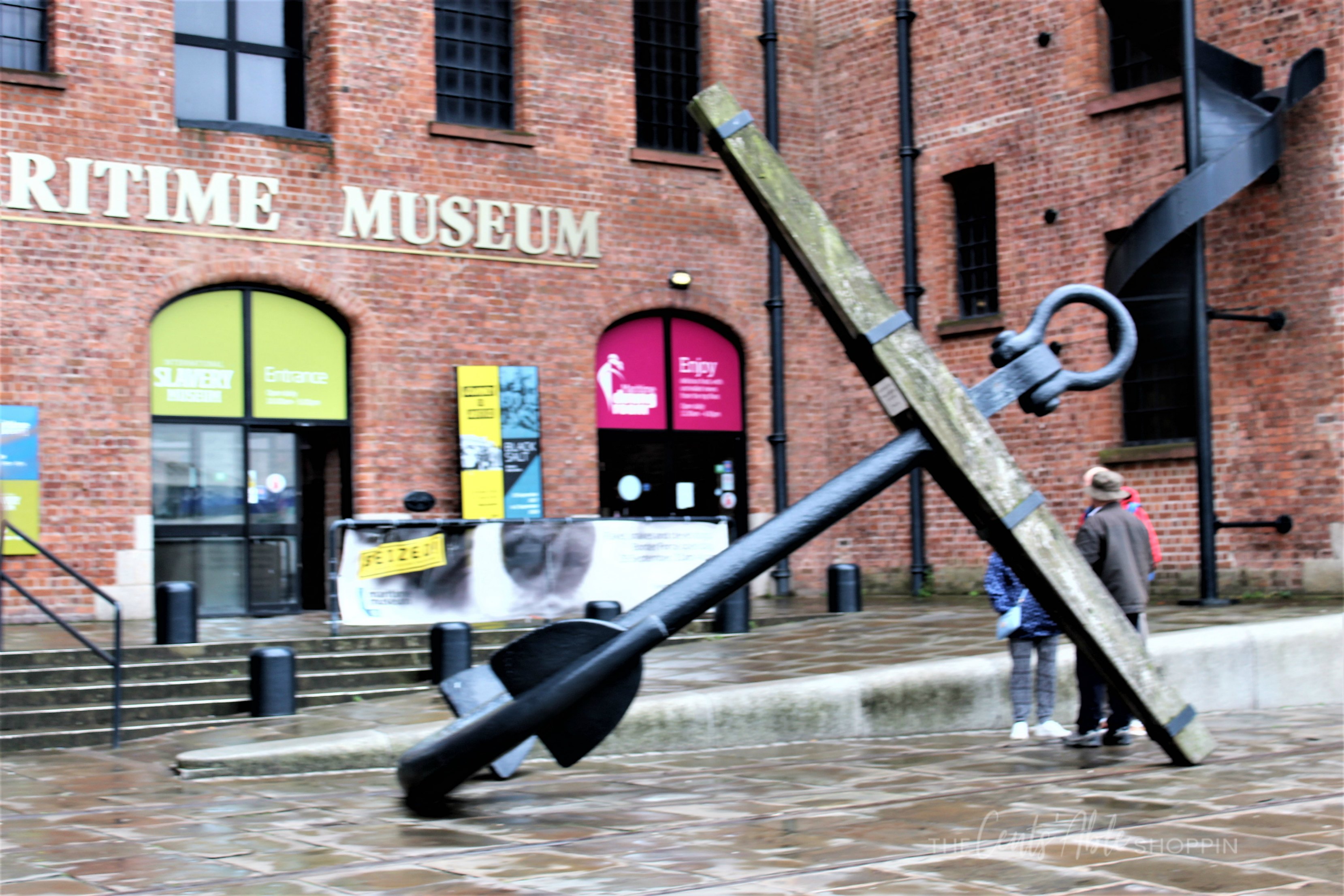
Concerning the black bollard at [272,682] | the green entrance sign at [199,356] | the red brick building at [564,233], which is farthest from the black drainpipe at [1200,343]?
the green entrance sign at [199,356]

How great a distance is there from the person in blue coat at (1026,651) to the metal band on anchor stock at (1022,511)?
2613 millimetres

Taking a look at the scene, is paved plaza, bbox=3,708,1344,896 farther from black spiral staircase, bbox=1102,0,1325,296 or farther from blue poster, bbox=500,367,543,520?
blue poster, bbox=500,367,543,520

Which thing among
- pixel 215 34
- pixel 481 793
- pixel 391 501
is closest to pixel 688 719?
pixel 481 793

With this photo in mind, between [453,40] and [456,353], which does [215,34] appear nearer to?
[453,40]

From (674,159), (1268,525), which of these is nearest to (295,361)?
(674,159)

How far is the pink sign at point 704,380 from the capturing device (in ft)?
60.0

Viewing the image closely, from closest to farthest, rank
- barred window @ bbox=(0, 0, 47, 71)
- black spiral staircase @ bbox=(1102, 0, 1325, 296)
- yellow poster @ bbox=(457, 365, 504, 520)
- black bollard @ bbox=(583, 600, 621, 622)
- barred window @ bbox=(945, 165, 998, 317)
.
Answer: black bollard @ bbox=(583, 600, 621, 622) < black spiral staircase @ bbox=(1102, 0, 1325, 296) < barred window @ bbox=(0, 0, 47, 71) < yellow poster @ bbox=(457, 365, 504, 520) < barred window @ bbox=(945, 165, 998, 317)

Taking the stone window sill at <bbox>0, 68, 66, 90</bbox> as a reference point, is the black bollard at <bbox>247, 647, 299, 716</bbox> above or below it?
below

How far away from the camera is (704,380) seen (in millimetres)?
18469

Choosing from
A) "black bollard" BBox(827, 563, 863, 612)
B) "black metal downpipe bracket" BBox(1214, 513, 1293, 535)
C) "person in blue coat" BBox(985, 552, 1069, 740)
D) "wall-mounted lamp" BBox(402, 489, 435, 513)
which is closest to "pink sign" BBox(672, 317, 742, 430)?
"black bollard" BBox(827, 563, 863, 612)

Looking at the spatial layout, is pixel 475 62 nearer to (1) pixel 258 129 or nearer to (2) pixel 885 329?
(1) pixel 258 129

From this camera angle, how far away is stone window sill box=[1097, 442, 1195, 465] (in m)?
15.1

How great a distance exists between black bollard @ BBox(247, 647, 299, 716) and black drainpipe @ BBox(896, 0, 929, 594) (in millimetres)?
9506

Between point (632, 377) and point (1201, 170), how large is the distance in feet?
23.4
